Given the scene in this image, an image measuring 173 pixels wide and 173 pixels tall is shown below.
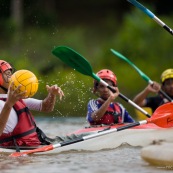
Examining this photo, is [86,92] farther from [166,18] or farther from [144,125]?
[144,125]

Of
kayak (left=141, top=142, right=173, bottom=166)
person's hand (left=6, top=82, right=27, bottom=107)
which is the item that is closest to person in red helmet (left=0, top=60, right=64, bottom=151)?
person's hand (left=6, top=82, right=27, bottom=107)

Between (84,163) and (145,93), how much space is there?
3.36 m

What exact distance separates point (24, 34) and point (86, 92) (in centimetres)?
362

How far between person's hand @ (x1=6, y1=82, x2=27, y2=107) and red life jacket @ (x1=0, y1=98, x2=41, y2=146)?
0.74 meters

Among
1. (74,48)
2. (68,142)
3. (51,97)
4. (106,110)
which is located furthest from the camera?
(74,48)

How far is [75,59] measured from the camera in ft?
33.9

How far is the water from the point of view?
8250 millimetres

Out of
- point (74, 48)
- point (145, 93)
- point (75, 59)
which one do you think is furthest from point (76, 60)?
point (74, 48)

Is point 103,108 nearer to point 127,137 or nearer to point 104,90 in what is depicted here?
point 104,90

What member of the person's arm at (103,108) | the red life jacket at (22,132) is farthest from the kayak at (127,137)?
the red life jacket at (22,132)

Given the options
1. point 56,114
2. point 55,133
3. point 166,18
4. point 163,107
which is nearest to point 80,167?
point 163,107

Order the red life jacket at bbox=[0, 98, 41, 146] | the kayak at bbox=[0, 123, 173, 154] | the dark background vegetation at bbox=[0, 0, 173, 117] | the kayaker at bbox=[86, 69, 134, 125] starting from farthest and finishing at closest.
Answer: the dark background vegetation at bbox=[0, 0, 173, 117] → the kayaker at bbox=[86, 69, 134, 125] → the kayak at bbox=[0, 123, 173, 154] → the red life jacket at bbox=[0, 98, 41, 146]

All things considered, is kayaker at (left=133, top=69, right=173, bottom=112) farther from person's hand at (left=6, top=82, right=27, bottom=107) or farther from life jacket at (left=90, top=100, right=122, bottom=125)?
person's hand at (left=6, top=82, right=27, bottom=107)

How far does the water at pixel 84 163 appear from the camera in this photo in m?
8.25
